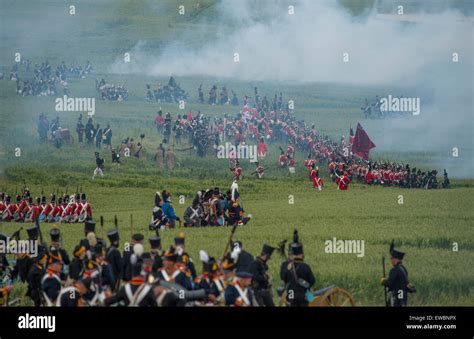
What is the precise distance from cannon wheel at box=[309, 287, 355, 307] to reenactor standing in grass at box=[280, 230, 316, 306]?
0.56 m

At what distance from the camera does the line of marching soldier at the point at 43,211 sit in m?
32.3

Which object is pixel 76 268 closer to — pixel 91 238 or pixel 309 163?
pixel 91 238

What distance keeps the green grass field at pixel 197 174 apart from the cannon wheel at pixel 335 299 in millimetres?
1669

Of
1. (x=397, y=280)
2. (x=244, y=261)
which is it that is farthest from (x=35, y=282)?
(x=397, y=280)

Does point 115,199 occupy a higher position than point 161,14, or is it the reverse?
point 161,14

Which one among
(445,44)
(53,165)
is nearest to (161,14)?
(53,165)

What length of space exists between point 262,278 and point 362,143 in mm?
8052

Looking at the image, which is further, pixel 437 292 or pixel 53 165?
pixel 53 165

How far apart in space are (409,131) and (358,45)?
2.28 metres

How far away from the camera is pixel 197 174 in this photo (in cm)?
3334

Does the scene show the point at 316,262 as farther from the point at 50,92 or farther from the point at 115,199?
the point at 50,92

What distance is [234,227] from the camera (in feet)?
99.0
